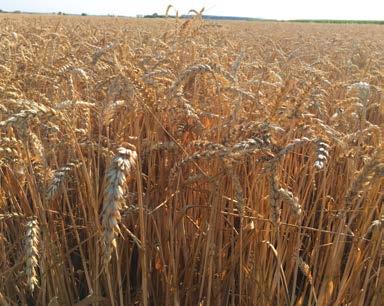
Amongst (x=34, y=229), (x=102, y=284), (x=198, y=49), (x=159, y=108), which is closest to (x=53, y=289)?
A: (x=102, y=284)

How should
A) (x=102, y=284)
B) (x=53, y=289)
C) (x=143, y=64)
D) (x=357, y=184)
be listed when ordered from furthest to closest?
(x=143, y=64), (x=102, y=284), (x=53, y=289), (x=357, y=184)

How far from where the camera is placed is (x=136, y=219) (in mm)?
1575

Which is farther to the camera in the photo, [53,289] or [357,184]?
[53,289]

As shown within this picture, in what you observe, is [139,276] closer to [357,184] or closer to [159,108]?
[159,108]

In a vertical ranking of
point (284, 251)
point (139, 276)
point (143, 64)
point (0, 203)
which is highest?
point (143, 64)

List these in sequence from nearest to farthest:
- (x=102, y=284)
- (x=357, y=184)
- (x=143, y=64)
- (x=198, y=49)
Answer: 1. (x=357, y=184)
2. (x=102, y=284)
3. (x=143, y=64)
4. (x=198, y=49)

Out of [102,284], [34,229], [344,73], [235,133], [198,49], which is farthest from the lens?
[344,73]

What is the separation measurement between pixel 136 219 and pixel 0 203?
488mm

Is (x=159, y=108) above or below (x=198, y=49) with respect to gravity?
below

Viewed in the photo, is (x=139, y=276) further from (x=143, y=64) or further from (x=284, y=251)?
(x=143, y=64)

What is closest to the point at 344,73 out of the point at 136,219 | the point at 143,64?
the point at 143,64

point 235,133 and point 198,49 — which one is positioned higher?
point 198,49

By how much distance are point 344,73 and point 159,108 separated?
7.42 feet

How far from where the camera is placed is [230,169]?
1.05 metres
